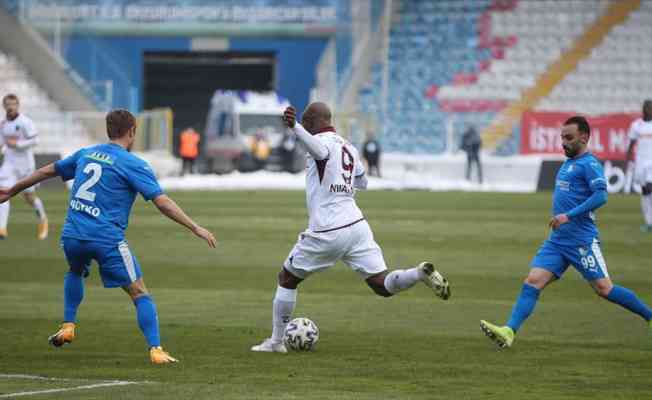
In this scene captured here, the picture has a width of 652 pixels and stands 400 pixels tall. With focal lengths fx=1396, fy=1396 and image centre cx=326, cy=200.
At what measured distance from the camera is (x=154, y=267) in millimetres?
18016

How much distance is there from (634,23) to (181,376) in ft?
133

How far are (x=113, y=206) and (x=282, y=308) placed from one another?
165 centimetres

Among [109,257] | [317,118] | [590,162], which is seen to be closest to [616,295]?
[590,162]

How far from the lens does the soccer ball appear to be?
10.8m

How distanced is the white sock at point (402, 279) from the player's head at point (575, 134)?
1.66 metres

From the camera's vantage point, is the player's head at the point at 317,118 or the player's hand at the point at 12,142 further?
the player's hand at the point at 12,142

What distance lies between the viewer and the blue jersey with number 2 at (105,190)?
9789mm

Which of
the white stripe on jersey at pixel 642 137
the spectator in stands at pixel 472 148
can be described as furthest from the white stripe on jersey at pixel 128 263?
the spectator in stands at pixel 472 148

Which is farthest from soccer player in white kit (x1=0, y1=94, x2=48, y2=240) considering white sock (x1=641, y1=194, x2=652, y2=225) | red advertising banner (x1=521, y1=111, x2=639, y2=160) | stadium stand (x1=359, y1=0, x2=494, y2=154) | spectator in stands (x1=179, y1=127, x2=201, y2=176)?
stadium stand (x1=359, y1=0, x2=494, y2=154)

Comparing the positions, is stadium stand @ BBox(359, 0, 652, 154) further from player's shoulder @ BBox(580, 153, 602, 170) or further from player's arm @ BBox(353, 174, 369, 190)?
player's arm @ BBox(353, 174, 369, 190)

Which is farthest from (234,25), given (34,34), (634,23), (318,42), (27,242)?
(27,242)

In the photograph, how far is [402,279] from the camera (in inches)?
414

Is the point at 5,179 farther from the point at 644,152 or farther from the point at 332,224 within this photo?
the point at 332,224

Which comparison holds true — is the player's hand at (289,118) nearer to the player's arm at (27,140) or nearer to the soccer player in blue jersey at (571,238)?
the soccer player in blue jersey at (571,238)
